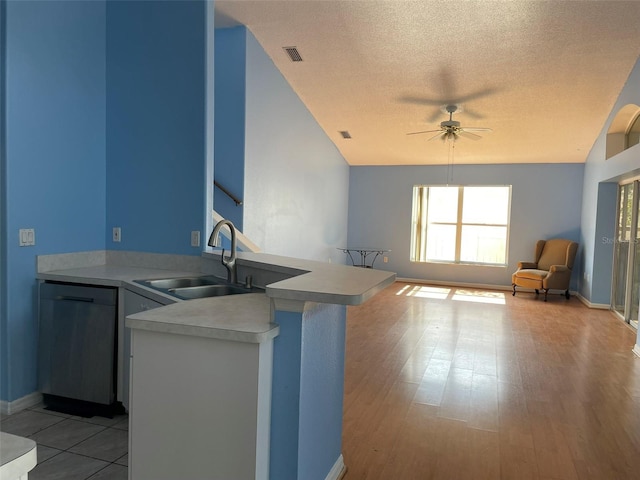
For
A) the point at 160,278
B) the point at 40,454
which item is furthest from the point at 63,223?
the point at 40,454

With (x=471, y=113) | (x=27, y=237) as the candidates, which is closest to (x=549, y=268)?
(x=471, y=113)

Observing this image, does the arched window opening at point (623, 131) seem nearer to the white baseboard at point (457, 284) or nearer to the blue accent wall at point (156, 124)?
the white baseboard at point (457, 284)

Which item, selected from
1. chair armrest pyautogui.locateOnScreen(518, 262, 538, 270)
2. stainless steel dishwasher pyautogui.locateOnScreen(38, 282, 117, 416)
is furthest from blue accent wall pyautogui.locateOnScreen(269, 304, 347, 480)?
chair armrest pyautogui.locateOnScreen(518, 262, 538, 270)

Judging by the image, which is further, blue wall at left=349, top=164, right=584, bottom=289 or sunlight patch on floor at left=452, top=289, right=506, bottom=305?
blue wall at left=349, top=164, right=584, bottom=289

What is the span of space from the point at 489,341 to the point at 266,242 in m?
2.75

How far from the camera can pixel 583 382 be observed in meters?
3.62

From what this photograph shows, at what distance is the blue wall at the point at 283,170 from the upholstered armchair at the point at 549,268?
132 inches

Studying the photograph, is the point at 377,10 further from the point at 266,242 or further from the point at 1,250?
the point at 1,250

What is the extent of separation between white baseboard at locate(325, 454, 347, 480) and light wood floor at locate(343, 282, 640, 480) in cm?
6

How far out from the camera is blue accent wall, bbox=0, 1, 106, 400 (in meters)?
2.71

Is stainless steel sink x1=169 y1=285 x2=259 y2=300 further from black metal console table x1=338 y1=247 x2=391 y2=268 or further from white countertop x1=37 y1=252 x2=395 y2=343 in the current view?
black metal console table x1=338 y1=247 x2=391 y2=268

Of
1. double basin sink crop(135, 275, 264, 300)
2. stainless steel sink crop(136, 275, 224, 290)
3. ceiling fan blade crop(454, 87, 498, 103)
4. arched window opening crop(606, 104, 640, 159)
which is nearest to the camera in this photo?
double basin sink crop(135, 275, 264, 300)

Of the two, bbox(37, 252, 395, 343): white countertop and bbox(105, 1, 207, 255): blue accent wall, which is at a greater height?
bbox(105, 1, 207, 255): blue accent wall

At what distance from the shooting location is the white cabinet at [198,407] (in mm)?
1568
